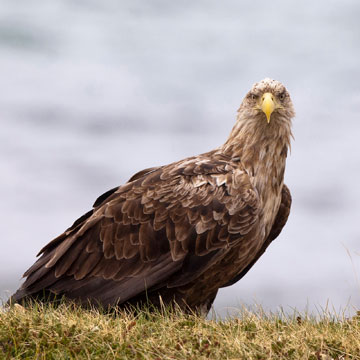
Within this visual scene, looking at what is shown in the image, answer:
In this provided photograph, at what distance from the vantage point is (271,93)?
339 inches

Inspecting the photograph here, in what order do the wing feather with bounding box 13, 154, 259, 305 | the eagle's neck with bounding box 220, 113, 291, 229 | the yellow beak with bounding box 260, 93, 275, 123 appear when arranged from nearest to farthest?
the wing feather with bounding box 13, 154, 259, 305 → the yellow beak with bounding box 260, 93, 275, 123 → the eagle's neck with bounding box 220, 113, 291, 229

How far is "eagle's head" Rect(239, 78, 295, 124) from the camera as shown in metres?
8.62

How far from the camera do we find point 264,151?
28.2 feet

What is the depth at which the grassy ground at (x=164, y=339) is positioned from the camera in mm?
5980

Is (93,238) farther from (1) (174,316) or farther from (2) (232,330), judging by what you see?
(2) (232,330)

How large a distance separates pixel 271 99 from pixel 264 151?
0.68 meters

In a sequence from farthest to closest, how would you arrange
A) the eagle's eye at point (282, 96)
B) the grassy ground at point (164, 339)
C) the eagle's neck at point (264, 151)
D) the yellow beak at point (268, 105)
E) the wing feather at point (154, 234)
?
the eagle's eye at point (282, 96) → the eagle's neck at point (264, 151) → the yellow beak at point (268, 105) → the wing feather at point (154, 234) → the grassy ground at point (164, 339)

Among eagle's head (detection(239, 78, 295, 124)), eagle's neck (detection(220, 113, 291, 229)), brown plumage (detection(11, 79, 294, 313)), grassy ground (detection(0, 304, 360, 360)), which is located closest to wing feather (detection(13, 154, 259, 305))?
brown plumage (detection(11, 79, 294, 313))

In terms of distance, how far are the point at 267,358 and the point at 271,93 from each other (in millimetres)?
3865

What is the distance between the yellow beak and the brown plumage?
0.5 inches

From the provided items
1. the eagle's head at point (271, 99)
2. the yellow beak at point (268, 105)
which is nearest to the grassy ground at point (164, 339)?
the yellow beak at point (268, 105)

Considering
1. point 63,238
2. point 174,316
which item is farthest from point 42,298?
point 174,316

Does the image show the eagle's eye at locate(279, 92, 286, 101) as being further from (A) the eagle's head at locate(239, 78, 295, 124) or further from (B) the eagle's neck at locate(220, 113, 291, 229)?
(B) the eagle's neck at locate(220, 113, 291, 229)

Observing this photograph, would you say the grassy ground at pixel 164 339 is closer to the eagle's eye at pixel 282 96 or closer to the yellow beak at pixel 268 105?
the yellow beak at pixel 268 105
